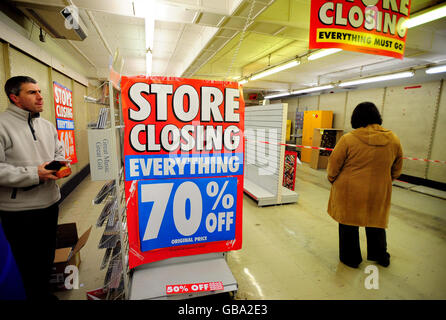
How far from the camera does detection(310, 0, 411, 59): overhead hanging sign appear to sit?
2.28 m

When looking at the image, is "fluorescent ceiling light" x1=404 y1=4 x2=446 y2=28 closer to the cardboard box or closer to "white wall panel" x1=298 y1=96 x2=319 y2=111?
the cardboard box

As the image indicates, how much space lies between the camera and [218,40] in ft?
15.4

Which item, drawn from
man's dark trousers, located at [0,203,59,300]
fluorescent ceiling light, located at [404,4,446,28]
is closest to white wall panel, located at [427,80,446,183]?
fluorescent ceiling light, located at [404,4,446,28]

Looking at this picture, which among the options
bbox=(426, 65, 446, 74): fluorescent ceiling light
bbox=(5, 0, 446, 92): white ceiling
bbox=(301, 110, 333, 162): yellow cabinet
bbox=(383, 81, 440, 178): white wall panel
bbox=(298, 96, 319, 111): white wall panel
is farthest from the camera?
bbox=(298, 96, 319, 111): white wall panel

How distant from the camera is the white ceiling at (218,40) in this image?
3371mm

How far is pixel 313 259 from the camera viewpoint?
2689mm

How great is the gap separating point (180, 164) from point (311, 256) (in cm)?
212

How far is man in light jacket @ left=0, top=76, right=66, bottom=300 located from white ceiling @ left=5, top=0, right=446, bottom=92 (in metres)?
1.09

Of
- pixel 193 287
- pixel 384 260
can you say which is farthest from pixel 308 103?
pixel 193 287

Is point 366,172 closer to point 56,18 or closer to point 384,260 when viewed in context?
point 384,260

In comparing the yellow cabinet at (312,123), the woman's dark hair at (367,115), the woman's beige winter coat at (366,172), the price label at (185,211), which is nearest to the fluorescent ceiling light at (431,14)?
the woman's dark hair at (367,115)

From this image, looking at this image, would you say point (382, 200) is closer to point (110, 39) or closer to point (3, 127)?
point (3, 127)

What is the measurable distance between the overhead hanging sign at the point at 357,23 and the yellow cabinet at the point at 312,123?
21.9 feet

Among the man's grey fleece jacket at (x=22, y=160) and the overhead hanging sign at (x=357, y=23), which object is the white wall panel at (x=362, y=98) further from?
the man's grey fleece jacket at (x=22, y=160)
